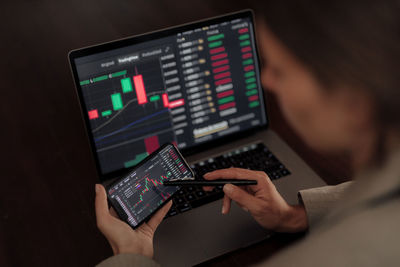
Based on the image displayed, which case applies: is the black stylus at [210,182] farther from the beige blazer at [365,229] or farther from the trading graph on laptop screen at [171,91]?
the beige blazer at [365,229]

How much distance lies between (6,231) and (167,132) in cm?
43

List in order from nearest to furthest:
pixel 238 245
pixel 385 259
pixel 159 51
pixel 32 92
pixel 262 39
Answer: pixel 385 259 < pixel 238 245 < pixel 159 51 < pixel 32 92 < pixel 262 39

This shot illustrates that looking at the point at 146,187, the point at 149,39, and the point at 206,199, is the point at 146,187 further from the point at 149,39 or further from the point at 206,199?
the point at 149,39

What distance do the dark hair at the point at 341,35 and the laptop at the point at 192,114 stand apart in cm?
27

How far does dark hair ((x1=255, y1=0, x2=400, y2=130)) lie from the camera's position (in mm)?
1226

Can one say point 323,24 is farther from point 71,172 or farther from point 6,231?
point 6,231

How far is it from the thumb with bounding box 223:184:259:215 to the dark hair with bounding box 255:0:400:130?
0.42m

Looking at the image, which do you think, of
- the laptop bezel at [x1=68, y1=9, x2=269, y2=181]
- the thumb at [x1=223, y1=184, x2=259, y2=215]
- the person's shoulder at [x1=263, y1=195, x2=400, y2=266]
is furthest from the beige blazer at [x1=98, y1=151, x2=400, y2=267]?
the laptop bezel at [x1=68, y1=9, x2=269, y2=181]

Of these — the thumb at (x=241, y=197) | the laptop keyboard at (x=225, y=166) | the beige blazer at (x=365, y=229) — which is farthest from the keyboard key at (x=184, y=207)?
the beige blazer at (x=365, y=229)

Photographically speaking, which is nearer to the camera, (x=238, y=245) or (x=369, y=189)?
(x=369, y=189)

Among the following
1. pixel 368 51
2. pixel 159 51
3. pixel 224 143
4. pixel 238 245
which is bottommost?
pixel 238 245

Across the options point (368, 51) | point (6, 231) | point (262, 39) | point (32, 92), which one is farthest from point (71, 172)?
point (368, 51)

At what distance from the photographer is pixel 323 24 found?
1471mm

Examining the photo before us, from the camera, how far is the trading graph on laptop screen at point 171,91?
101 centimetres
